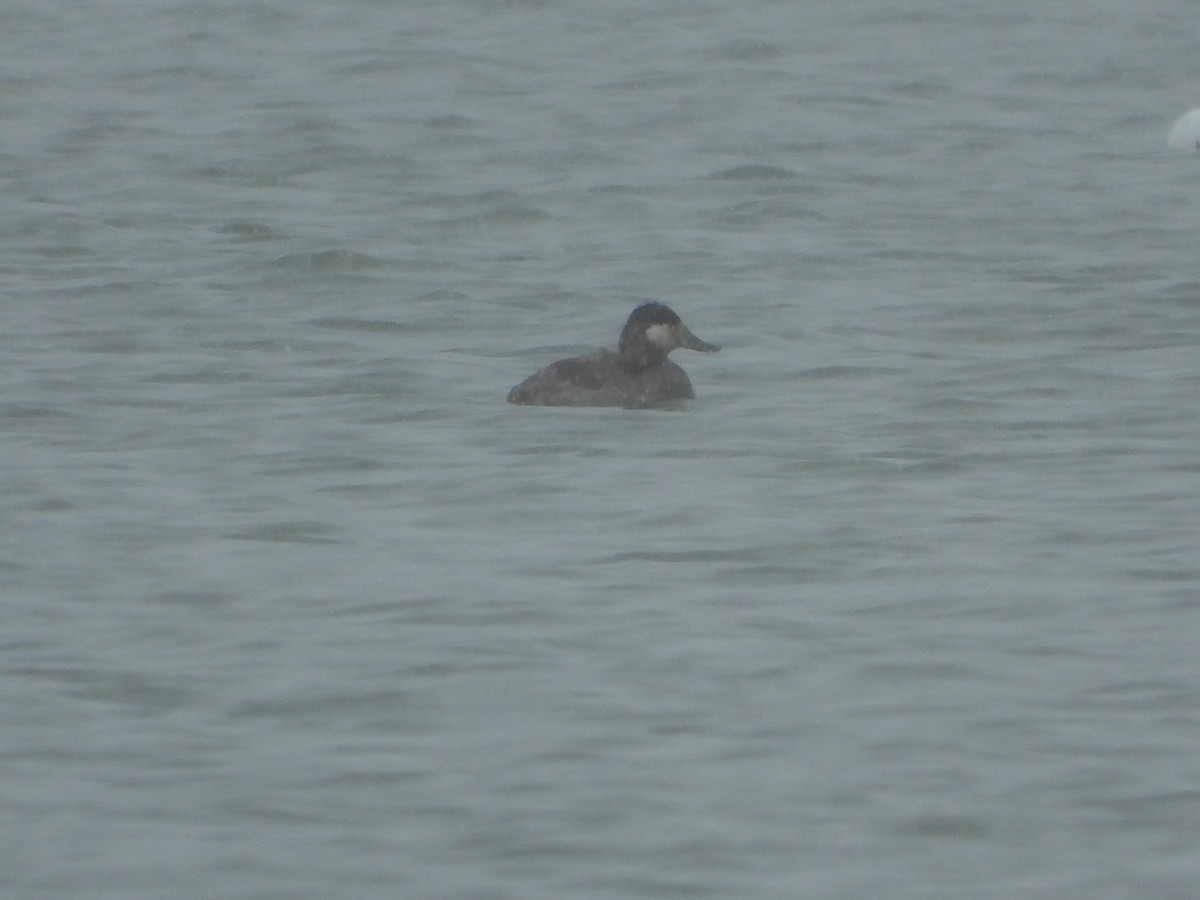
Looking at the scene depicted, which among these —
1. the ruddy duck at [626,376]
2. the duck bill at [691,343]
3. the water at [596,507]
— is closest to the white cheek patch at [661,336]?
the ruddy duck at [626,376]

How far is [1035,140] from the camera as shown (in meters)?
22.1

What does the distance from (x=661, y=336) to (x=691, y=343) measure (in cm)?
45

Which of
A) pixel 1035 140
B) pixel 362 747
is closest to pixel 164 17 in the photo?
pixel 1035 140

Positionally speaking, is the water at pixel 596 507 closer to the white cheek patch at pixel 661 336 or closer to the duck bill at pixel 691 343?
the duck bill at pixel 691 343

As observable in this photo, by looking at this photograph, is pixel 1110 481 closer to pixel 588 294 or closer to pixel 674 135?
pixel 588 294

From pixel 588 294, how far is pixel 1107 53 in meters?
10.7

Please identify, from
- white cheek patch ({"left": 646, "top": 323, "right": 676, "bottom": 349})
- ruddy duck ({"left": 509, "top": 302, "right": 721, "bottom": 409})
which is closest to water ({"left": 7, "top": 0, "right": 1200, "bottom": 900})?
ruddy duck ({"left": 509, "top": 302, "right": 721, "bottom": 409})

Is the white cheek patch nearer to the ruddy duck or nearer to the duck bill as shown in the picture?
the ruddy duck

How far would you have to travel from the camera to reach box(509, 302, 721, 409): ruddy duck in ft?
41.7

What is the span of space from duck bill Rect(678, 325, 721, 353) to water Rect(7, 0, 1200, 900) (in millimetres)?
185

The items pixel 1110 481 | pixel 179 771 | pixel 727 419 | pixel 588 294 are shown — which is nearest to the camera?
pixel 179 771

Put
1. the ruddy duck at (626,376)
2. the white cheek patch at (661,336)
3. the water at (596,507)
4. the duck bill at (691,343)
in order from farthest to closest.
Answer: the duck bill at (691,343), the white cheek patch at (661,336), the ruddy duck at (626,376), the water at (596,507)

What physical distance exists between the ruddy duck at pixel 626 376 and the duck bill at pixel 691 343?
0.41 ft

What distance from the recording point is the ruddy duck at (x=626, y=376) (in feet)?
41.7
